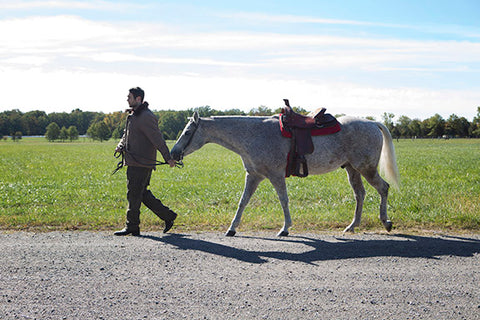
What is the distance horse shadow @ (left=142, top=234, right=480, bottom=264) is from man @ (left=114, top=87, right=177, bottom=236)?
627 mm

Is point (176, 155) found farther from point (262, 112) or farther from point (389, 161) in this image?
point (262, 112)

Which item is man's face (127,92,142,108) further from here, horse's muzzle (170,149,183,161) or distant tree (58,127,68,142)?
distant tree (58,127,68,142)

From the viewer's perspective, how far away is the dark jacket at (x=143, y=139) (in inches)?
297

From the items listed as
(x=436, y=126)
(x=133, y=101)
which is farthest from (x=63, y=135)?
(x=133, y=101)

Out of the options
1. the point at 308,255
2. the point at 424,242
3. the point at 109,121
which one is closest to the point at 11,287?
the point at 308,255

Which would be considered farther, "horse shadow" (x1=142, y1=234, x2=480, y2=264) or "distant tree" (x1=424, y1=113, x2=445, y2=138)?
"distant tree" (x1=424, y1=113, x2=445, y2=138)

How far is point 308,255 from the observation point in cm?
612

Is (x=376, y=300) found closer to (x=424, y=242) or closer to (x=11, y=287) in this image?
(x=424, y=242)

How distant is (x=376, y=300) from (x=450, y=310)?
2.28ft

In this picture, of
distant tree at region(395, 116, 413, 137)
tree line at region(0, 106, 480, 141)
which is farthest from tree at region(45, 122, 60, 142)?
distant tree at region(395, 116, 413, 137)

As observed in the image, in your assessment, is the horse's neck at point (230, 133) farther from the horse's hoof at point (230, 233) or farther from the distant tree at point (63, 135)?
the distant tree at point (63, 135)

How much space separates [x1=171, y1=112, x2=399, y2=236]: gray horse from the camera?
7.62 m

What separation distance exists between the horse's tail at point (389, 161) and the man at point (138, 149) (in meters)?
4.48

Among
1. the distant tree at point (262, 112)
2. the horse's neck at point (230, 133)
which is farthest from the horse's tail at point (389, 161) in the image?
the distant tree at point (262, 112)
